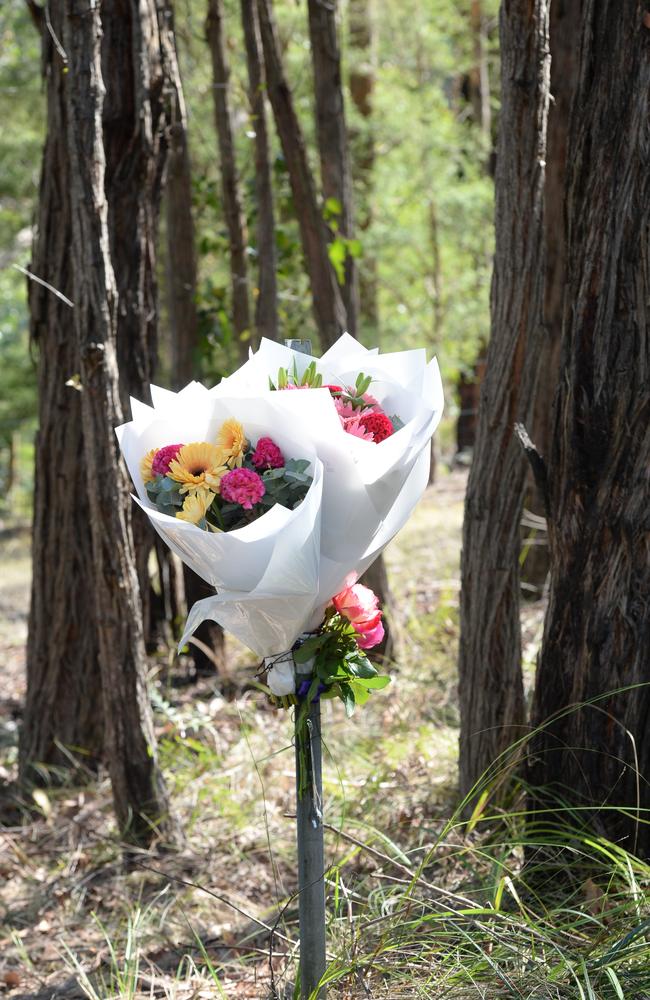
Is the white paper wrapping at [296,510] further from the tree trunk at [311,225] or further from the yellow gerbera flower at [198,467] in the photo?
the tree trunk at [311,225]

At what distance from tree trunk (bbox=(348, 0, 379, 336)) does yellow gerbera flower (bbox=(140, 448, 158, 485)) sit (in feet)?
33.3

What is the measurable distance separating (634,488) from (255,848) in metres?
2.04

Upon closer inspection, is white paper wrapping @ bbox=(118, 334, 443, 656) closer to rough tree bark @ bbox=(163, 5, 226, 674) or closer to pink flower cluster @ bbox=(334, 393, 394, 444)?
pink flower cluster @ bbox=(334, 393, 394, 444)

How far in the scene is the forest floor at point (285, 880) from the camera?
2277 millimetres

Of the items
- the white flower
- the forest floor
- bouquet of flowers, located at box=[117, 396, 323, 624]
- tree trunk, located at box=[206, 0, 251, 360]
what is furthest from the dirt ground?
tree trunk, located at box=[206, 0, 251, 360]

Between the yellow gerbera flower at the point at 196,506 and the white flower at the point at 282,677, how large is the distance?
14.4 inches

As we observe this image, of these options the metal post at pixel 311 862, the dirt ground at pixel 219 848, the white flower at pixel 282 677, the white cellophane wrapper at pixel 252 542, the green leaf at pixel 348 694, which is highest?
the white cellophane wrapper at pixel 252 542

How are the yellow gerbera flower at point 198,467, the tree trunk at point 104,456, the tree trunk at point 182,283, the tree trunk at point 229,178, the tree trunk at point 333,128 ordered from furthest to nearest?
1. the tree trunk at point 182,283
2. the tree trunk at point 229,178
3. the tree trunk at point 333,128
4. the tree trunk at point 104,456
5. the yellow gerbera flower at point 198,467

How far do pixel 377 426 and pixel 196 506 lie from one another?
0.43m

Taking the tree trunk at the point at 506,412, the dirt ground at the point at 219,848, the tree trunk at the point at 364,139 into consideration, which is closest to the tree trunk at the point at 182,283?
the dirt ground at the point at 219,848

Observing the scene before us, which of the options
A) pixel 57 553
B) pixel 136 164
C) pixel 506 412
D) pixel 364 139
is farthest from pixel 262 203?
pixel 364 139

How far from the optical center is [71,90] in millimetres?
3232

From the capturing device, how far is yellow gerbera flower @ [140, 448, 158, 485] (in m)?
2.08

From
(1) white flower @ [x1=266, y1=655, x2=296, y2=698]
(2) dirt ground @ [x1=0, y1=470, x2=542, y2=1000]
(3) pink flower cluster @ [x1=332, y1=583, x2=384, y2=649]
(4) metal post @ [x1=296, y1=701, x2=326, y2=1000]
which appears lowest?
(2) dirt ground @ [x1=0, y1=470, x2=542, y2=1000]
